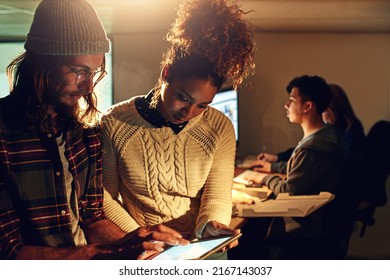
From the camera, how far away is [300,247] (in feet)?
7.09

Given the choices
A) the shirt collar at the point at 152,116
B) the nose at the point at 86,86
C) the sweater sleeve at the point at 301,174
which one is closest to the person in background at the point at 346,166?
the sweater sleeve at the point at 301,174

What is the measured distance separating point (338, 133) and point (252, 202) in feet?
1.62

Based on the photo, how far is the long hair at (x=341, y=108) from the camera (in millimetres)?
2350

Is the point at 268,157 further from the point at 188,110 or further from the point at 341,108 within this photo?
the point at 188,110

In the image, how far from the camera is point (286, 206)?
2.14m

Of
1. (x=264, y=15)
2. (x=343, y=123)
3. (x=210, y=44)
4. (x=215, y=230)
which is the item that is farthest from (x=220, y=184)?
(x=343, y=123)

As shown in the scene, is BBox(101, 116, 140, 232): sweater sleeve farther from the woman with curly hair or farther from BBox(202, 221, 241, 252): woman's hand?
BBox(202, 221, 241, 252): woman's hand

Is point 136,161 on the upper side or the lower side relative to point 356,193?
upper

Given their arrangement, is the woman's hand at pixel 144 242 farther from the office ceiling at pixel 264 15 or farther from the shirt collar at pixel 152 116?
the office ceiling at pixel 264 15

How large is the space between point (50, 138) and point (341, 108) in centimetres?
141

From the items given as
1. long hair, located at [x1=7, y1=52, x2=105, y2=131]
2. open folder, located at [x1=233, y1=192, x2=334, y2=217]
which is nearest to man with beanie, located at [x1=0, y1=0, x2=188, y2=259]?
long hair, located at [x1=7, y1=52, x2=105, y2=131]

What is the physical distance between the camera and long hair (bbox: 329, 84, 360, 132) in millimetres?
2350
